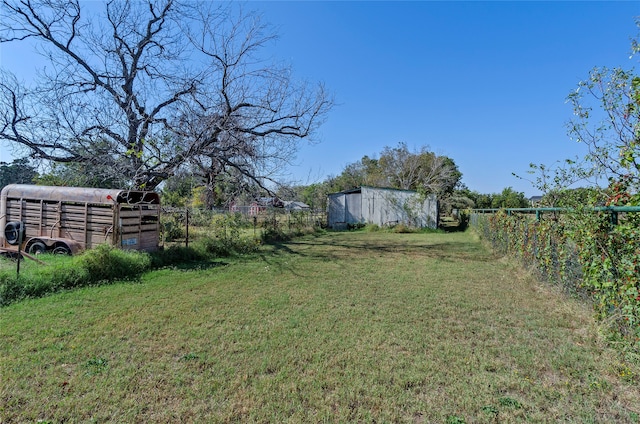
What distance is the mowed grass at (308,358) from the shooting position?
222 centimetres

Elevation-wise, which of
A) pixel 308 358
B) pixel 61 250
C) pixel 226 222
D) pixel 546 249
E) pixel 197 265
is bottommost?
pixel 308 358

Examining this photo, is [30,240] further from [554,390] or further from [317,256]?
[554,390]

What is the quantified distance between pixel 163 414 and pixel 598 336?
4.31 meters

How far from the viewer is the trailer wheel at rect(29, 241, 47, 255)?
7.68m

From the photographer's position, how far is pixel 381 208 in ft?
71.9

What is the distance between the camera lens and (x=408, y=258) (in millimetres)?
9523

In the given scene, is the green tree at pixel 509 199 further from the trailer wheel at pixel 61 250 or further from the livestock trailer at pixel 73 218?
the trailer wheel at pixel 61 250

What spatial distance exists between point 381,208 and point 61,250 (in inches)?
711

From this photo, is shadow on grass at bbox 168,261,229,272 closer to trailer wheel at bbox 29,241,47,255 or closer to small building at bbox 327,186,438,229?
trailer wheel at bbox 29,241,47,255

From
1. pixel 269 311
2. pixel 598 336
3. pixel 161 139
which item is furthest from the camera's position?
pixel 161 139

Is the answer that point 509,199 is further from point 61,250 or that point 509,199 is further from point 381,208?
point 61,250

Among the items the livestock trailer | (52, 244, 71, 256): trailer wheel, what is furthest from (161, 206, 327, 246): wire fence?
(52, 244, 71, 256): trailer wheel

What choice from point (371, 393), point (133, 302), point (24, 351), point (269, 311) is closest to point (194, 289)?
point (133, 302)

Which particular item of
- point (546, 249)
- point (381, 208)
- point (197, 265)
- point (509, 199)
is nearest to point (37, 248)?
point (197, 265)
